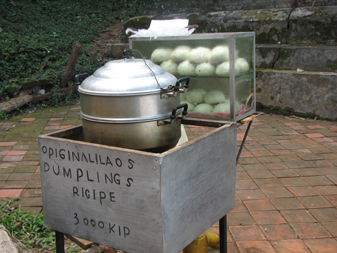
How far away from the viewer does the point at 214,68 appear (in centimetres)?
272

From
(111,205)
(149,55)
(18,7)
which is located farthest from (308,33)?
(18,7)

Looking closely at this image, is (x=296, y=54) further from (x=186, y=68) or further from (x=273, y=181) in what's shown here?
(x=186, y=68)

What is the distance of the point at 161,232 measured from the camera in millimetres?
1562

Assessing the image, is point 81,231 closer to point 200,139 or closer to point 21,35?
point 200,139

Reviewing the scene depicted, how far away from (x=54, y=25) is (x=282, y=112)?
621 cm

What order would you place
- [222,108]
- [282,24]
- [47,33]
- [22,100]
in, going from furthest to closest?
1. [47,33]
2. [22,100]
3. [282,24]
4. [222,108]

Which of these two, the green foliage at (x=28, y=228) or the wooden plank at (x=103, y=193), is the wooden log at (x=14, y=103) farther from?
the wooden plank at (x=103, y=193)

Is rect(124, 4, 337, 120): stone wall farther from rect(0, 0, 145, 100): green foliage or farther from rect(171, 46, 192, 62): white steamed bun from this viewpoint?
rect(0, 0, 145, 100): green foliage

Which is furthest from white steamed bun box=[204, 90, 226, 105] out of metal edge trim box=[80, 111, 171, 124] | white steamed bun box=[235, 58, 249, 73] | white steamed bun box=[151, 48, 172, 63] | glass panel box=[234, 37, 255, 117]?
metal edge trim box=[80, 111, 171, 124]

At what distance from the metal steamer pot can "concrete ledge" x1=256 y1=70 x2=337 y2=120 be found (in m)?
4.31

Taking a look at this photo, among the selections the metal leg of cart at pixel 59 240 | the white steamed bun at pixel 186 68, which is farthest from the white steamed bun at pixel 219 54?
the metal leg of cart at pixel 59 240

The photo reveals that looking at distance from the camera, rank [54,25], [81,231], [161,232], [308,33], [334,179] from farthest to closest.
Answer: [54,25] → [308,33] → [334,179] → [81,231] → [161,232]

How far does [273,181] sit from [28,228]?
2356mm

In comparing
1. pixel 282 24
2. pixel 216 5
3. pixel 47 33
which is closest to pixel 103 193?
pixel 282 24
